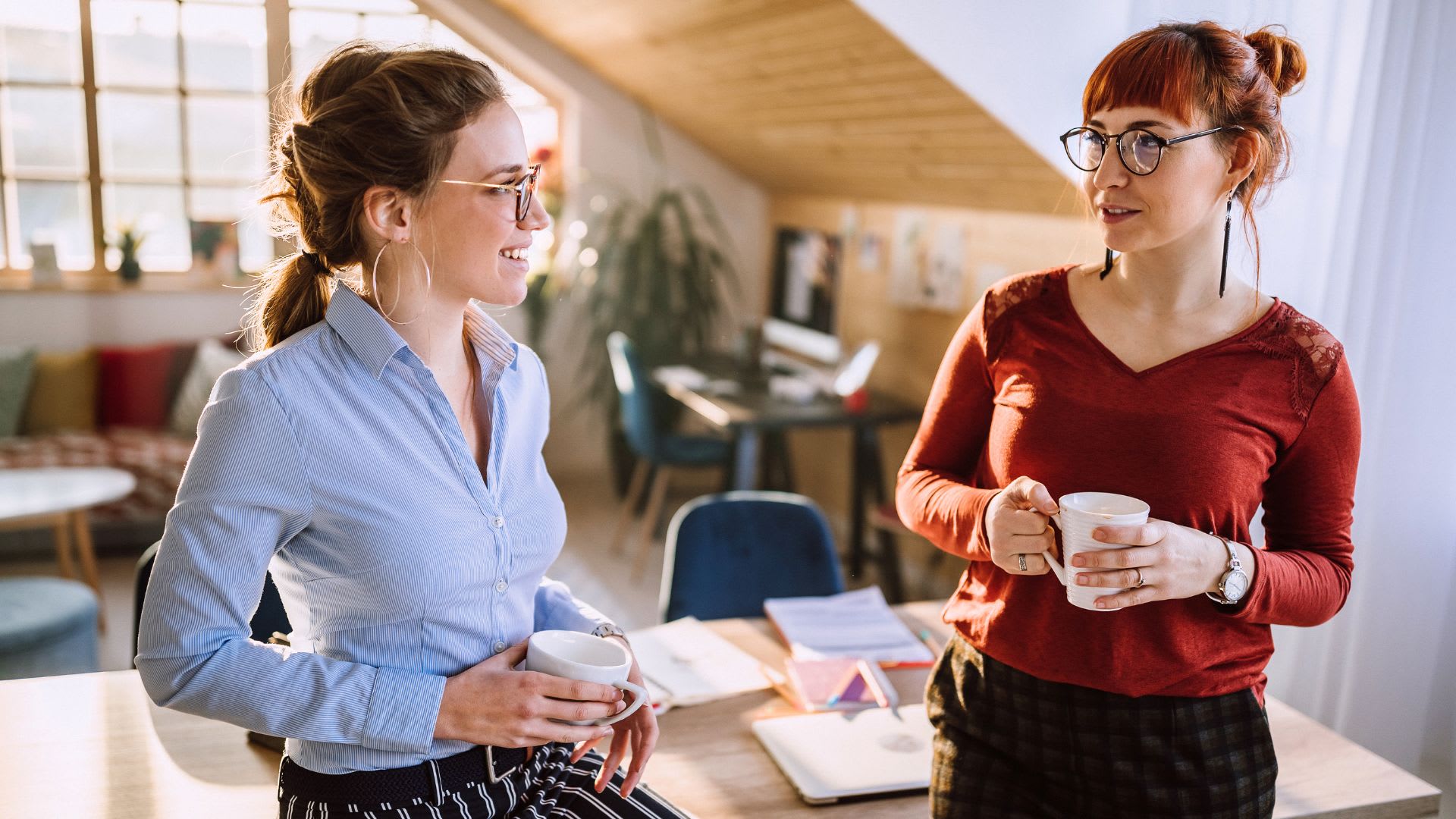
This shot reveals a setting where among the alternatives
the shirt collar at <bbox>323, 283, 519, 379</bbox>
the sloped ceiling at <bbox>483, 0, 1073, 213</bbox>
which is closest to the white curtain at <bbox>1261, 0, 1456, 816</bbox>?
the sloped ceiling at <bbox>483, 0, 1073, 213</bbox>

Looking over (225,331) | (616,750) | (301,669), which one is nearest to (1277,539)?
(616,750)

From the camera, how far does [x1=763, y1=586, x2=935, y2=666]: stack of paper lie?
184 cm

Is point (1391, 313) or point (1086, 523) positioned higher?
point (1391, 313)

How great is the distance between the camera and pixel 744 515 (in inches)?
86.7

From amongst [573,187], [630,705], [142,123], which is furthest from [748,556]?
[142,123]

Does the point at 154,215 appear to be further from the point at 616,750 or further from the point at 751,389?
the point at 616,750

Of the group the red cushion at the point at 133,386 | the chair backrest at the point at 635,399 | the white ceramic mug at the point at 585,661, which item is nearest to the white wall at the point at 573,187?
the red cushion at the point at 133,386

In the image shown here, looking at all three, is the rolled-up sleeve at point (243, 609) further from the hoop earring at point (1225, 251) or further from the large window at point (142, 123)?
the large window at point (142, 123)

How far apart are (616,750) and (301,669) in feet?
1.18

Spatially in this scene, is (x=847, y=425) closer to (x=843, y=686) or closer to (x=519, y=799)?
(x=843, y=686)

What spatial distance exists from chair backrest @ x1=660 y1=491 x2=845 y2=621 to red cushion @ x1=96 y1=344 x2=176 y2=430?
3536 mm

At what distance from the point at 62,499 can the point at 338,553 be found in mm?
3176

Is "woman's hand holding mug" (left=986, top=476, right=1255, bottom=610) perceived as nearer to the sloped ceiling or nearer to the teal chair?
the sloped ceiling

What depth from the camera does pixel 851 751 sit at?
4.96 feet
